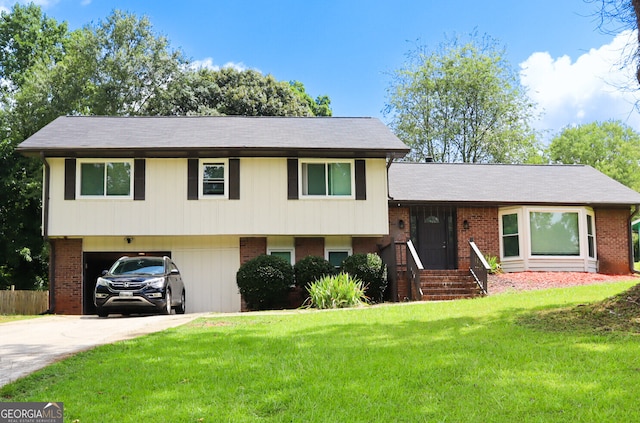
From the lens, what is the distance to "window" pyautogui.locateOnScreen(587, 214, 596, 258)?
73.7 feet

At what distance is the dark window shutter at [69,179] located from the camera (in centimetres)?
1977

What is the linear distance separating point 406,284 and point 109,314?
8676 mm

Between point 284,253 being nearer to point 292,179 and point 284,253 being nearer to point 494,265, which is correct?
point 292,179

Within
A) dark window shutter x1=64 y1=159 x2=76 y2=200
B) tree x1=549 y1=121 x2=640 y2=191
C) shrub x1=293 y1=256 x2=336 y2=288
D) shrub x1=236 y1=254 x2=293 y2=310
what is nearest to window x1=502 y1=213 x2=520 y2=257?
shrub x1=293 y1=256 x2=336 y2=288

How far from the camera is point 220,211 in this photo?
785 inches

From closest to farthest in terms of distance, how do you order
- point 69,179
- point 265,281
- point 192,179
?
point 265,281, point 69,179, point 192,179

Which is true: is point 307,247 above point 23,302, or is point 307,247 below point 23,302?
above

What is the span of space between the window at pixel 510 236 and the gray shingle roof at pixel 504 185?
72 cm

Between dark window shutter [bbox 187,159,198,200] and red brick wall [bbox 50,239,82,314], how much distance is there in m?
3.99

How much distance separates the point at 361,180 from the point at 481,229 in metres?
4.97

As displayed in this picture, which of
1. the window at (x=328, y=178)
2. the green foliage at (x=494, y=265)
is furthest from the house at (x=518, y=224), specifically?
the window at (x=328, y=178)

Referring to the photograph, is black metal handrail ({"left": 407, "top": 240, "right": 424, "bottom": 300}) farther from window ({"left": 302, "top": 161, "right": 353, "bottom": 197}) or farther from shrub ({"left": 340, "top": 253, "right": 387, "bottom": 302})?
window ({"left": 302, "top": 161, "right": 353, "bottom": 197})

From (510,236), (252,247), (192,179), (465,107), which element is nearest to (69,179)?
(192,179)

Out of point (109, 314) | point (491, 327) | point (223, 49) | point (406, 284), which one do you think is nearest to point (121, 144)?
point (109, 314)
